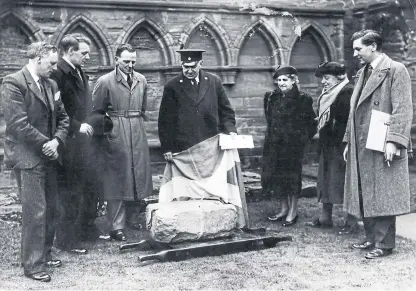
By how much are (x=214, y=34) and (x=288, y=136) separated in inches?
130

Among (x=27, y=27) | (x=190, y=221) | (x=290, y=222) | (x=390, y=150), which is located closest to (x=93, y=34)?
(x=27, y=27)

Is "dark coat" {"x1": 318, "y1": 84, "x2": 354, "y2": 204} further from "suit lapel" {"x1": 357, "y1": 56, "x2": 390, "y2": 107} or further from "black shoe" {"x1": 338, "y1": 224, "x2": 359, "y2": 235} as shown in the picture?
"suit lapel" {"x1": 357, "y1": 56, "x2": 390, "y2": 107}

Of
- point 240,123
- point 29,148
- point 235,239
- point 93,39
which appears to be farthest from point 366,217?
point 93,39

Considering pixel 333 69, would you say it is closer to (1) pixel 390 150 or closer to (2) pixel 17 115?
(1) pixel 390 150

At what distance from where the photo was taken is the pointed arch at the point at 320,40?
9961 millimetres

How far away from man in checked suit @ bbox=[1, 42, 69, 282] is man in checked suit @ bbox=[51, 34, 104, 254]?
779mm

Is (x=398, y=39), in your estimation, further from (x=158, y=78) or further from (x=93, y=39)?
(x=93, y=39)

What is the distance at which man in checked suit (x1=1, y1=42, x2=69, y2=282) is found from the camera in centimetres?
452

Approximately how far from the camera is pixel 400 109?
507cm

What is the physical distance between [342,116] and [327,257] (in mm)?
1740

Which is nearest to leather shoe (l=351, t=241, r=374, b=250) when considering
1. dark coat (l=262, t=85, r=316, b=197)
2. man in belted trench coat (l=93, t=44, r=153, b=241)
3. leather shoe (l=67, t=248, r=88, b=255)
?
dark coat (l=262, t=85, r=316, b=197)

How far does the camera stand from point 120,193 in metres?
6.22

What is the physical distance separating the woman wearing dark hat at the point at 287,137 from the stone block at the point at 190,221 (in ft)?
4.48

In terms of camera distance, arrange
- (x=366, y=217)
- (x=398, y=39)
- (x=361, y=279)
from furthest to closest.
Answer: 1. (x=398, y=39)
2. (x=366, y=217)
3. (x=361, y=279)
